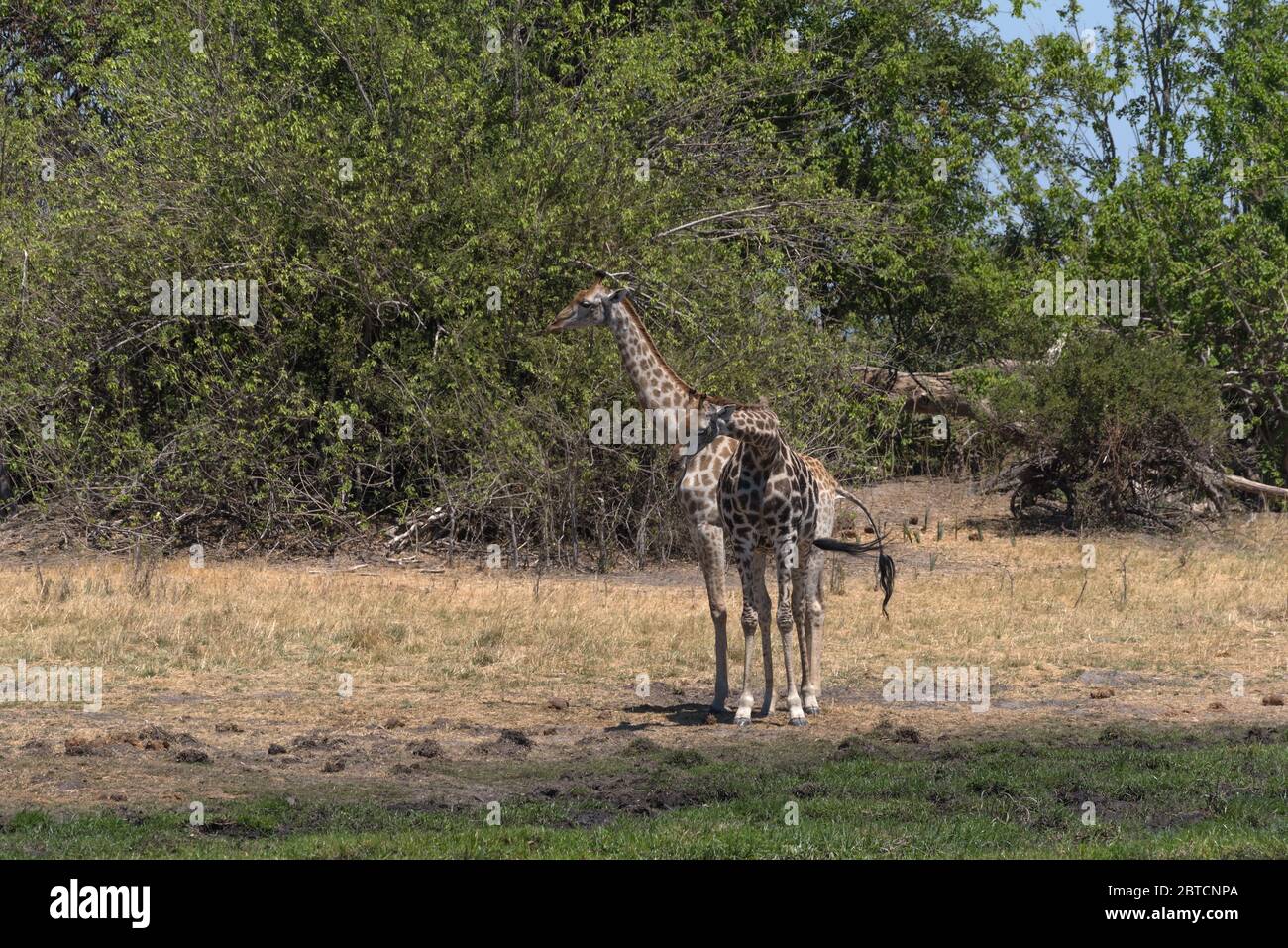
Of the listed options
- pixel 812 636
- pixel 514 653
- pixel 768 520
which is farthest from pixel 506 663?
pixel 768 520

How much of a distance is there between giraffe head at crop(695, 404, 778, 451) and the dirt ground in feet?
6.83

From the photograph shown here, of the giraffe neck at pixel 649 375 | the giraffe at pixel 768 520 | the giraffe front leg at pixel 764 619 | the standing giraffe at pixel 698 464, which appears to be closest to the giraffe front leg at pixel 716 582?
the standing giraffe at pixel 698 464

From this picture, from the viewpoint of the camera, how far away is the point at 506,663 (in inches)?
552

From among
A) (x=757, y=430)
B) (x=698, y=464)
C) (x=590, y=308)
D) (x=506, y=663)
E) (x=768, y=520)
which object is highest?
(x=590, y=308)

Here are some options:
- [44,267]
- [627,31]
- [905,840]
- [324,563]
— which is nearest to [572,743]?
[905,840]

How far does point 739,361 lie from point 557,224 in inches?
117

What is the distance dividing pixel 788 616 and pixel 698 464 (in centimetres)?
134

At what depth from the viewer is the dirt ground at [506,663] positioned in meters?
10.2

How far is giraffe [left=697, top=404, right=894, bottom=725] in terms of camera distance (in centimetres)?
1161

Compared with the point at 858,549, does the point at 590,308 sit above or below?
above

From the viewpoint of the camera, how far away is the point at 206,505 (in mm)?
21422

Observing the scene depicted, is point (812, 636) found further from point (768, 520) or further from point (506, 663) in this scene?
point (506, 663)

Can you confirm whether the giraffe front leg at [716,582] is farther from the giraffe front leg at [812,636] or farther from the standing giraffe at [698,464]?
the giraffe front leg at [812,636]

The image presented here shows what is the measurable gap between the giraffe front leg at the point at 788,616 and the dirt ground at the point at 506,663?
0.15 meters
